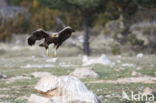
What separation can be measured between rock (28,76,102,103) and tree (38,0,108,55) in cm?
1679

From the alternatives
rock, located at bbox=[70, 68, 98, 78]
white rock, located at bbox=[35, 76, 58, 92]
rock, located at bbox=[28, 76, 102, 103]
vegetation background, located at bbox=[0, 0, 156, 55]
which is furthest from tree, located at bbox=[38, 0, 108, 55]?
rock, located at bbox=[28, 76, 102, 103]

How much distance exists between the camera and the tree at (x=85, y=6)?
23.5 metres

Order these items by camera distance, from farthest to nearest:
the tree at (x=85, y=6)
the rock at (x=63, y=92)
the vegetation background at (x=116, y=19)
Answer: the vegetation background at (x=116, y=19) < the tree at (x=85, y=6) < the rock at (x=63, y=92)

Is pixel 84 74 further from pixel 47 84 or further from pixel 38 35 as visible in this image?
pixel 38 35

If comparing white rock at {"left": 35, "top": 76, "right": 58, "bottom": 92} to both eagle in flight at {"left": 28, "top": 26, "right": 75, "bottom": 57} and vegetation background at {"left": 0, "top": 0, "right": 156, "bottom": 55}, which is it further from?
vegetation background at {"left": 0, "top": 0, "right": 156, "bottom": 55}

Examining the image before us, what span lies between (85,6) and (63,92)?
17.9 metres

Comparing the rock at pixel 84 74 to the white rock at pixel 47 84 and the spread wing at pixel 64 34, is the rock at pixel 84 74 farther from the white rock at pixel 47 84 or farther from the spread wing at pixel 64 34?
the white rock at pixel 47 84

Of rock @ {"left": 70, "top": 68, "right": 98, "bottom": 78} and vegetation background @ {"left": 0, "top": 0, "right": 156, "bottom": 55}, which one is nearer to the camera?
rock @ {"left": 70, "top": 68, "right": 98, "bottom": 78}

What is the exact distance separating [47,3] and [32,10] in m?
13.7

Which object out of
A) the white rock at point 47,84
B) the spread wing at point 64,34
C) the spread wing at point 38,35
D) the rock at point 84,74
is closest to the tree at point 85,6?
the rock at point 84,74

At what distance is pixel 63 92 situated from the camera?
6273 millimetres

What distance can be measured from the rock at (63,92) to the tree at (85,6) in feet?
55.1

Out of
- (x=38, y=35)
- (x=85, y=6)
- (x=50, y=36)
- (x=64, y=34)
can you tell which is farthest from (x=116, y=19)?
(x=38, y=35)

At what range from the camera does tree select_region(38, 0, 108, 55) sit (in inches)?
926
